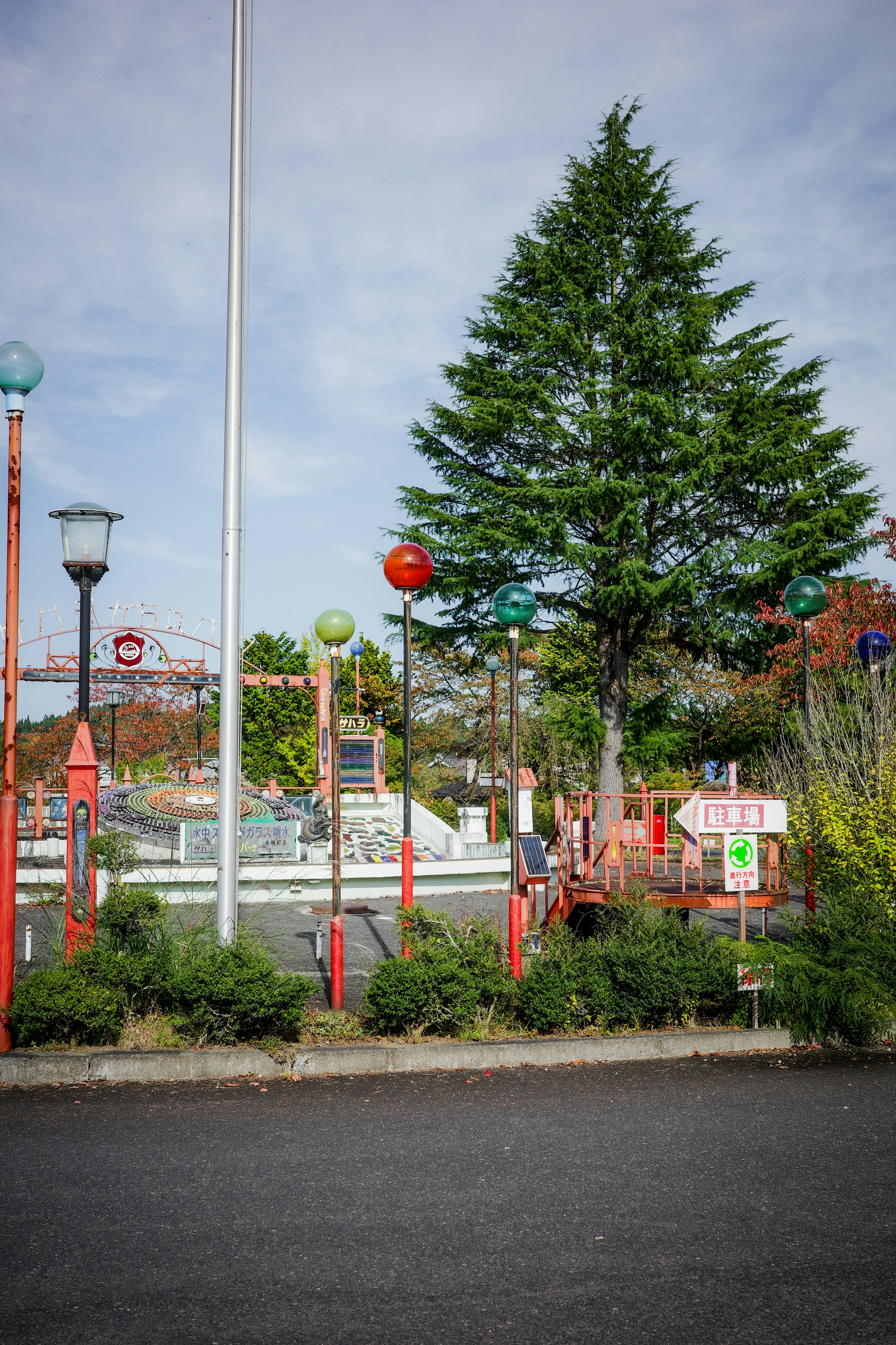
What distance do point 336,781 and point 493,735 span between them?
32.2ft

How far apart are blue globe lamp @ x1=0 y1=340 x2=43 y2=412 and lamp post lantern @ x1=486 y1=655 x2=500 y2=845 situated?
10913 mm

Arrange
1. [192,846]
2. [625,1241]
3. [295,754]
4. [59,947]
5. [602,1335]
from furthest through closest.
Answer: [295,754] < [192,846] < [59,947] < [625,1241] < [602,1335]

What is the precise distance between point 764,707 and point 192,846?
13.7 meters

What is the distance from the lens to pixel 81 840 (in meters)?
7.53

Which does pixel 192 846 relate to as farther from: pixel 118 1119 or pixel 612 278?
pixel 612 278

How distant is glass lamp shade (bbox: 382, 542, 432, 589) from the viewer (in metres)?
8.05

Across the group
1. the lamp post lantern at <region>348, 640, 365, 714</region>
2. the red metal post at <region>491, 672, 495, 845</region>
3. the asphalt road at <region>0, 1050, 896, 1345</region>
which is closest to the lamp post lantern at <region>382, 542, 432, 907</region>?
the asphalt road at <region>0, 1050, 896, 1345</region>

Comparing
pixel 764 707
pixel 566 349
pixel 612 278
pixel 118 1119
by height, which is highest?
Result: pixel 612 278

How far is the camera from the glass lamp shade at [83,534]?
303 inches

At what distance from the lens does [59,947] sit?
24.7ft

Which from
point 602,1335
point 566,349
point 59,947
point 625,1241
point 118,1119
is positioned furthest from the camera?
point 566,349

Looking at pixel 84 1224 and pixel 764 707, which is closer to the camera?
pixel 84 1224

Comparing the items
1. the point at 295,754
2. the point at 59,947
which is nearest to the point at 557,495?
the point at 59,947

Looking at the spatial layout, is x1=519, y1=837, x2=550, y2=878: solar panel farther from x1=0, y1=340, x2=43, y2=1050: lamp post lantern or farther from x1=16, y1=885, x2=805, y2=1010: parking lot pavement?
x1=0, y1=340, x2=43, y2=1050: lamp post lantern
